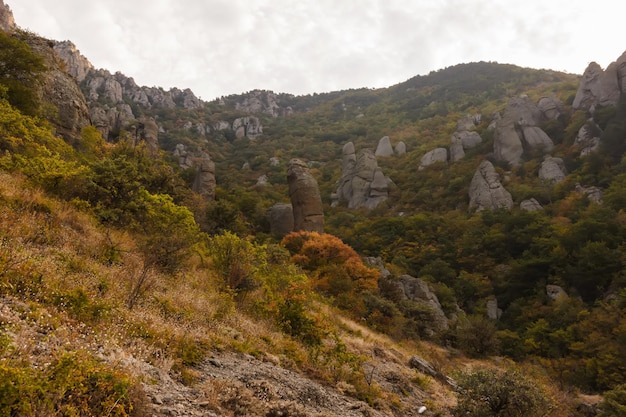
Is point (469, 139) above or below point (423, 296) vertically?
above

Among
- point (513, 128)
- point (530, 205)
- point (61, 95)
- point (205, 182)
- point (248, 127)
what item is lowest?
point (205, 182)

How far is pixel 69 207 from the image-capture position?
10.2 meters

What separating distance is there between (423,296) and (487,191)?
23.7 meters

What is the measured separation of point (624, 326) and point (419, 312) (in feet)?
34.7

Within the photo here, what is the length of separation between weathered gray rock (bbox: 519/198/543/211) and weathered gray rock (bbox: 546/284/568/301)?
12665 mm

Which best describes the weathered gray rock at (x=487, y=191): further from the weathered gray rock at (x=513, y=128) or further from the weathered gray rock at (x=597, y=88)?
the weathered gray rock at (x=597, y=88)

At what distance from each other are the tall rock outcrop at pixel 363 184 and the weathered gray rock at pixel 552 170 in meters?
20.0

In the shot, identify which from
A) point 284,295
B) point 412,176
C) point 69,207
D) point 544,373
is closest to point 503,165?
point 412,176

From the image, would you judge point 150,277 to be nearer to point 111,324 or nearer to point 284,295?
point 111,324

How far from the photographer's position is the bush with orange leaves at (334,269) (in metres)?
21.7

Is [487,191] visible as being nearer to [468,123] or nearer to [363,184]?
[363,184]

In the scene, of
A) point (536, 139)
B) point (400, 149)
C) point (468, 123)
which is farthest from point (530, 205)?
point (400, 149)

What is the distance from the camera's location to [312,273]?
941 inches

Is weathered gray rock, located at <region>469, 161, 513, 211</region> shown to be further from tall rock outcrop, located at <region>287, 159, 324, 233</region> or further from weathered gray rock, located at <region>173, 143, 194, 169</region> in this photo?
weathered gray rock, located at <region>173, 143, 194, 169</region>
